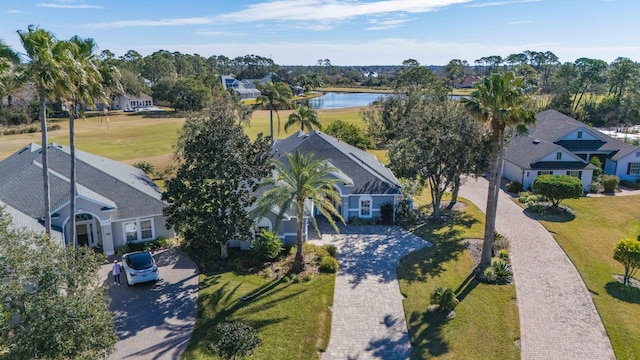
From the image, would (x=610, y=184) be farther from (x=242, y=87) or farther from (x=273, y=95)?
(x=242, y=87)

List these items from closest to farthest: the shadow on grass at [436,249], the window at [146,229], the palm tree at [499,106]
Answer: the palm tree at [499,106], the shadow on grass at [436,249], the window at [146,229]

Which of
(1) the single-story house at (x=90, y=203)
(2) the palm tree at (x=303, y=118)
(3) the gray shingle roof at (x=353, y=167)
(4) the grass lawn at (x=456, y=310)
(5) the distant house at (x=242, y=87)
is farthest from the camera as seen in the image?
(5) the distant house at (x=242, y=87)

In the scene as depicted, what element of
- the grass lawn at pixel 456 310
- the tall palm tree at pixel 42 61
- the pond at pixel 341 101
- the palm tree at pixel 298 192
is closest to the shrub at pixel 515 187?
the grass lawn at pixel 456 310

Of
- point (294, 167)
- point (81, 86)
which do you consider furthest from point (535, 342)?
point (81, 86)

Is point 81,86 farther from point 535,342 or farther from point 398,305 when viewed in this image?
point 535,342

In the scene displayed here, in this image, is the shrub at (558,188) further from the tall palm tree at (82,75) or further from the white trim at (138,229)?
the tall palm tree at (82,75)
